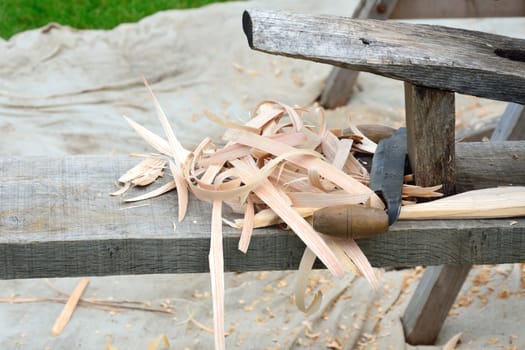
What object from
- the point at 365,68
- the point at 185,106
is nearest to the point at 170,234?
the point at 365,68

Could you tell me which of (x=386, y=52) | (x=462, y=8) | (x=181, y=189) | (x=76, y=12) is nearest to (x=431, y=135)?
(x=386, y=52)

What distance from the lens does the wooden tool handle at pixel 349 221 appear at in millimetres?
1771

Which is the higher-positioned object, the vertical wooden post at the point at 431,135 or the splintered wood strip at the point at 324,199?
the vertical wooden post at the point at 431,135

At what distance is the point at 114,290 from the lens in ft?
11.1

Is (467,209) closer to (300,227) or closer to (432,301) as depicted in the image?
(300,227)

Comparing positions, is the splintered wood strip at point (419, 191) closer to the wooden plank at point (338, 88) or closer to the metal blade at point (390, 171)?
the metal blade at point (390, 171)

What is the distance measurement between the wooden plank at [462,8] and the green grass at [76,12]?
2.55 metres

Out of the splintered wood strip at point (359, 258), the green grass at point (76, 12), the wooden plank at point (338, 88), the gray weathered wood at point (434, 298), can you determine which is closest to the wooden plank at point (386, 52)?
the splintered wood strip at point (359, 258)

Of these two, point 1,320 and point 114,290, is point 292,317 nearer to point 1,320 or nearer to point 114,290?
point 114,290

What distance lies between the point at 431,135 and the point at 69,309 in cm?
172

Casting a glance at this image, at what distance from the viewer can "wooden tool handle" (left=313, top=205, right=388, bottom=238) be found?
1.77m

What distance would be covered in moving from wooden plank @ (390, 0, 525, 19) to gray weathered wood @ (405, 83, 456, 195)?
202cm

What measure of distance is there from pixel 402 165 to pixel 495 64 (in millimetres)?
318

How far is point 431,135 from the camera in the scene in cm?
194
